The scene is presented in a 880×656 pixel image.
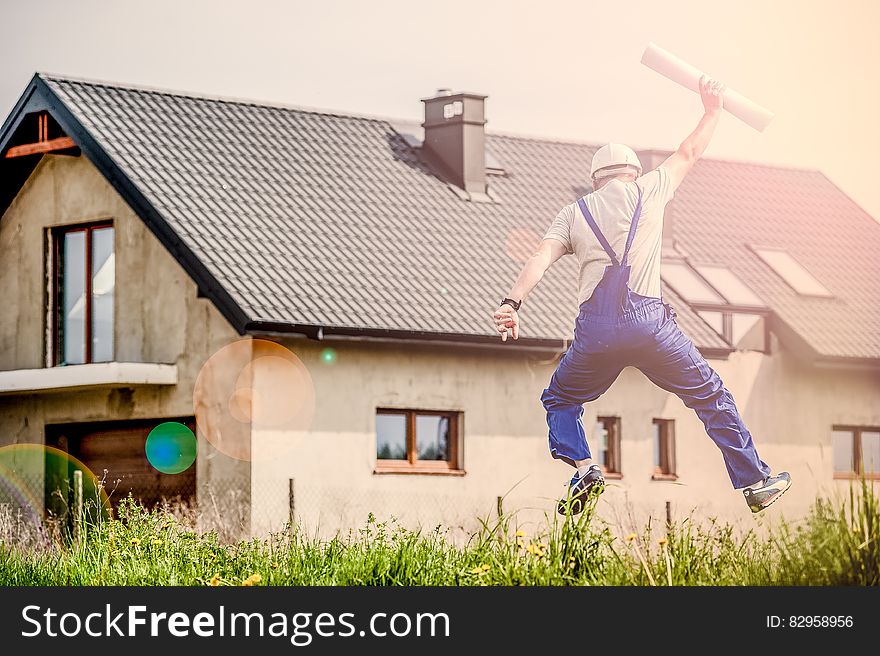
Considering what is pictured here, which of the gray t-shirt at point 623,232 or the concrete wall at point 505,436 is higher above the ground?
the gray t-shirt at point 623,232

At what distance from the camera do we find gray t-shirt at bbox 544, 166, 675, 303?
1158 cm

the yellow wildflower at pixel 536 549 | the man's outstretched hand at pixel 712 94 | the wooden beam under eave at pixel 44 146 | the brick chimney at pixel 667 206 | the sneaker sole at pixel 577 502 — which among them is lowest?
the yellow wildflower at pixel 536 549

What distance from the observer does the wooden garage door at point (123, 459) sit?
18.1m

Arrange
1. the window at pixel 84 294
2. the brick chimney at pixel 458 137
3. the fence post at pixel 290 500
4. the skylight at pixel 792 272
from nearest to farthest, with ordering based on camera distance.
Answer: the fence post at pixel 290 500 < the window at pixel 84 294 < the skylight at pixel 792 272 < the brick chimney at pixel 458 137

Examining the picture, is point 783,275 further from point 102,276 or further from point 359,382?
point 102,276

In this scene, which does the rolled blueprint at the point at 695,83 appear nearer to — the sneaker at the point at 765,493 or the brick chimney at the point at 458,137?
the sneaker at the point at 765,493

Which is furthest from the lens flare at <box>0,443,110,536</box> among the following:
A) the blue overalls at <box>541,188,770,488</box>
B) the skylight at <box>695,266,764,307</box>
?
the blue overalls at <box>541,188,770,488</box>

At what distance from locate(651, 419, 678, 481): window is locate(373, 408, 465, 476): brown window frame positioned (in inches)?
92.7

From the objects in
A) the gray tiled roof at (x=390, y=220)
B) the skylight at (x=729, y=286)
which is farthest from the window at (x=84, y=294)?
the skylight at (x=729, y=286)

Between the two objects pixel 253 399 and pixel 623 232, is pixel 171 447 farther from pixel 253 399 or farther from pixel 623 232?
pixel 623 232

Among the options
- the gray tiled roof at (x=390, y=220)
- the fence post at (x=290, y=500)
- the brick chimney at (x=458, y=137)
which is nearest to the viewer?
the fence post at (x=290, y=500)

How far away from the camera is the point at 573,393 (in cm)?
1195

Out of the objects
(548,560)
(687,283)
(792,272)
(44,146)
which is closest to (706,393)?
(548,560)

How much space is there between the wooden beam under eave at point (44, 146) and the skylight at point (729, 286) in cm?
749
